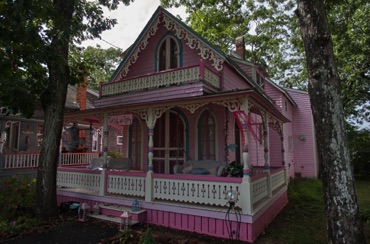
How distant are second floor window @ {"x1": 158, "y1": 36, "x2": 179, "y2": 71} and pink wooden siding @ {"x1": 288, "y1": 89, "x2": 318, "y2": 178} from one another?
37.4 feet

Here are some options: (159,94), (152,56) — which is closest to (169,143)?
(159,94)

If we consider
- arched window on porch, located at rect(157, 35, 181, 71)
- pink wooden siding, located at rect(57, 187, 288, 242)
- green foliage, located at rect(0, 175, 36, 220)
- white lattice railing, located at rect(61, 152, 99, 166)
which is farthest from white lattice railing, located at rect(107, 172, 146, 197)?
white lattice railing, located at rect(61, 152, 99, 166)

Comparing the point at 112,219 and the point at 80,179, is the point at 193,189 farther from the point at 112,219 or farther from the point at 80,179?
the point at 80,179

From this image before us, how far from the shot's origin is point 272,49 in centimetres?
2516

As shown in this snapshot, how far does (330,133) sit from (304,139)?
14620 millimetres

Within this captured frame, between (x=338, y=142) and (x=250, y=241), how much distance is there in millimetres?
2901

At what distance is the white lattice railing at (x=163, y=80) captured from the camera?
8562mm

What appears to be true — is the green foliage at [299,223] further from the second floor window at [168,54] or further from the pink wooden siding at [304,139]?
the pink wooden siding at [304,139]

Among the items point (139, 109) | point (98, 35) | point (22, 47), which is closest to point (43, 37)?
point (22, 47)

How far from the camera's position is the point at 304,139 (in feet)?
58.1

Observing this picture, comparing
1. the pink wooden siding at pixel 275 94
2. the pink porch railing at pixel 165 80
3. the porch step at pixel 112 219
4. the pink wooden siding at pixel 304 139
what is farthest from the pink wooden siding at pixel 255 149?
the pink wooden siding at pixel 304 139

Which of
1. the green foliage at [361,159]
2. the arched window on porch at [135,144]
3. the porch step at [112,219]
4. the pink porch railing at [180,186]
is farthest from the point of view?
the green foliage at [361,159]

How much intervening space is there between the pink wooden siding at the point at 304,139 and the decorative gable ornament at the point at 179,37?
11.1 meters

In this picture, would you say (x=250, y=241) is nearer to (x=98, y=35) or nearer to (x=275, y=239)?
(x=275, y=239)
